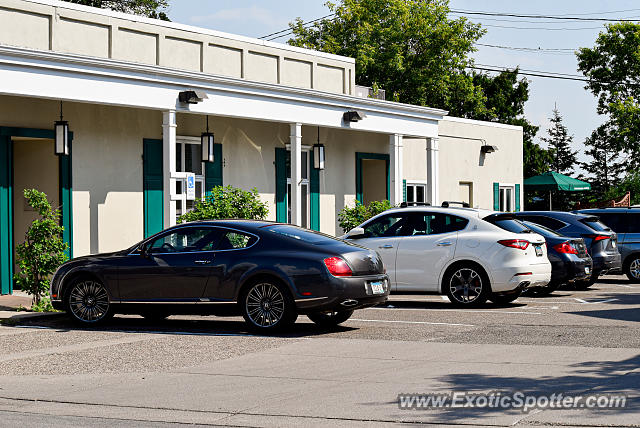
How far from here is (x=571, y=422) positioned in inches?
277

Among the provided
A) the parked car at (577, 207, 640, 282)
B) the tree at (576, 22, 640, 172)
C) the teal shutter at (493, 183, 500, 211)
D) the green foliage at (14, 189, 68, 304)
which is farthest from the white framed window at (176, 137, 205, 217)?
the tree at (576, 22, 640, 172)

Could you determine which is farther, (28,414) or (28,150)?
(28,150)

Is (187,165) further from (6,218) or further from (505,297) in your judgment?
(505,297)

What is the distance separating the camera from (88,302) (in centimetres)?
1362

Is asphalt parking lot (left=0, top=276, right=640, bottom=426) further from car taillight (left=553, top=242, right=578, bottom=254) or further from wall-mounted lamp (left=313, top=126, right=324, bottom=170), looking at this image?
wall-mounted lamp (left=313, top=126, right=324, bottom=170)

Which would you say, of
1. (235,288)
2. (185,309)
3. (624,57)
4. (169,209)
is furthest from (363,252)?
(624,57)

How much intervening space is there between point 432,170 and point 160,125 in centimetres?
1000

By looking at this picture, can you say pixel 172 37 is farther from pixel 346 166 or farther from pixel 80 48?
pixel 346 166

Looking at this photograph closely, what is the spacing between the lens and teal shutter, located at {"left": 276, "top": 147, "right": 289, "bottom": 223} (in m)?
24.5

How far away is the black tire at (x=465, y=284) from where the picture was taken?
50.9ft

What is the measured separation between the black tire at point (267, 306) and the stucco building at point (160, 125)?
6.97 m

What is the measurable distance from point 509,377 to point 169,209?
1183 centimetres

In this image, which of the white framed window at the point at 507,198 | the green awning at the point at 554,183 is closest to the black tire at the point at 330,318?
the white framed window at the point at 507,198

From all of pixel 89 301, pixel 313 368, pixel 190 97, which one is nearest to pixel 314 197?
pixel 190 97
